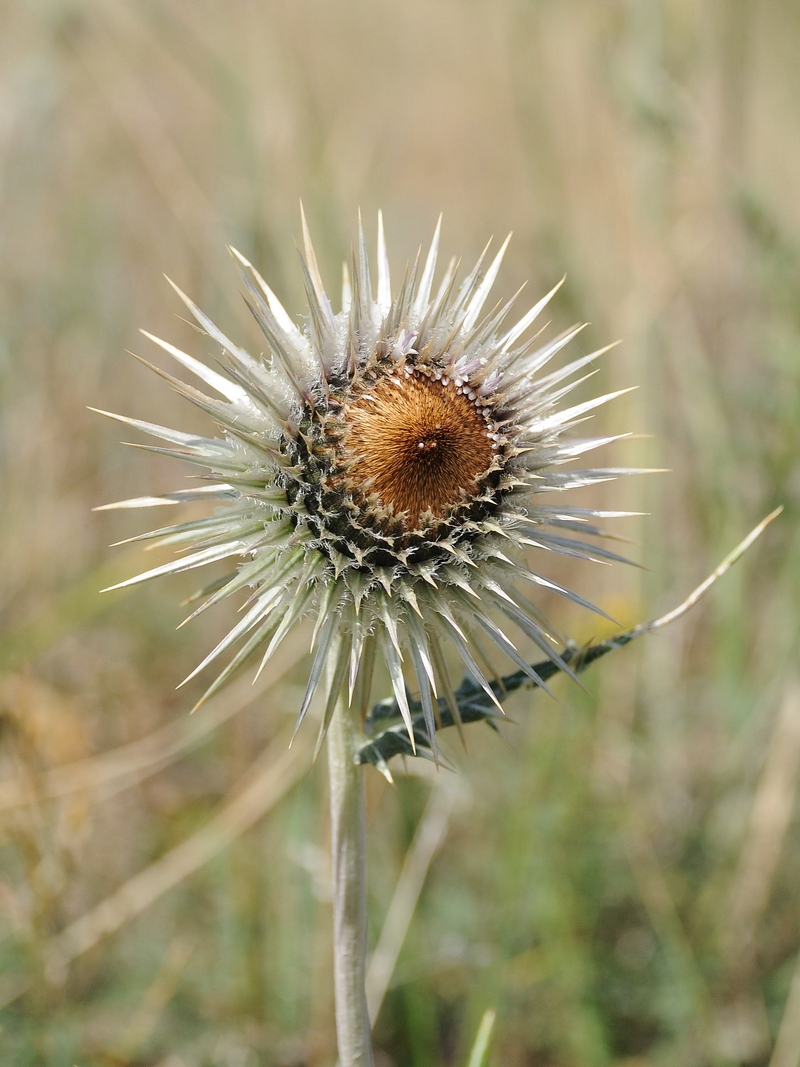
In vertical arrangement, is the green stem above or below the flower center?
below

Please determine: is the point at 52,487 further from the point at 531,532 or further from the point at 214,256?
the point at 531,532

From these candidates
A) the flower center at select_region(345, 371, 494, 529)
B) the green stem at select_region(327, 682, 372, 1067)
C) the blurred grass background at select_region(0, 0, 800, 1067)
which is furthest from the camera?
the blurred grass background at select_region(0, 0, 800, 1067)

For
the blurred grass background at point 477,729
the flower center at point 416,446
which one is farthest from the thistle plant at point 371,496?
the blurred grass background at point 477,729

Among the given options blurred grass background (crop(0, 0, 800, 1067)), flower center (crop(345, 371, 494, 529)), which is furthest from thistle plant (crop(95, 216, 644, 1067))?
blurred grass background (crop(0, 0, 800, 1067))

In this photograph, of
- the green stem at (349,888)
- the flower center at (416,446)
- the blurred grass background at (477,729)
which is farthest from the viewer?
the blurred grass background at (477,729)

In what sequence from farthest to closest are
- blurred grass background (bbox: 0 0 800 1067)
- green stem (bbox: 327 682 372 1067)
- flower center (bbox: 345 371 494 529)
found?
blurred grass background (bbox: 0 0 800 1067) < flower center (bbox: 345 371 494 529) < green stem (bbox: 327 682 372 1067)

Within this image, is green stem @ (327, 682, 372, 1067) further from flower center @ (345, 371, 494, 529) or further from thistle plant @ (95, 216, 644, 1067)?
flower center @ (345, 371, 494, 529)

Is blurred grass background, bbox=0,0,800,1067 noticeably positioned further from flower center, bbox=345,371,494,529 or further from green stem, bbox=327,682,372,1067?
flower center, bbox=345,371,494,529

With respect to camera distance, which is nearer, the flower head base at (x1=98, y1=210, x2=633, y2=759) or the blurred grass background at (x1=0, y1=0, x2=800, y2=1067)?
the flower head base at (x1=98, y1=210, x2=633, y2=759)

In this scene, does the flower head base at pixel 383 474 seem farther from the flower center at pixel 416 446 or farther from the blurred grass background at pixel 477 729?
the blurred grass background at pixel 477 729
